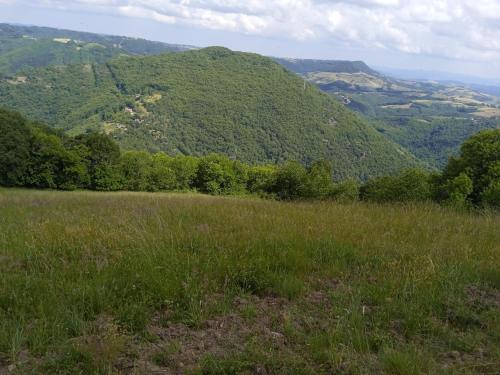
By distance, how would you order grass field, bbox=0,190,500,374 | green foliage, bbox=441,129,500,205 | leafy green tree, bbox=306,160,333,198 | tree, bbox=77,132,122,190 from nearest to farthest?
grass field, bbox=0,190,500,374 < green foliage, bbox=441,129,500,205 < leafy green tree, bbox=306,160,333,198 < tree, bbox=77,132,122,190

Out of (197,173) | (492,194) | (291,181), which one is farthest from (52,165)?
(492,194)

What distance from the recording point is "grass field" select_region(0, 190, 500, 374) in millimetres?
2814

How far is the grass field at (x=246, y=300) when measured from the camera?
2.81 m

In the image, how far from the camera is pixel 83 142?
49.3 m

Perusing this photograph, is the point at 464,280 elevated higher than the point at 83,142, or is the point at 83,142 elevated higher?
the point at 464,280

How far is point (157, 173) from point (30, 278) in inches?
2029

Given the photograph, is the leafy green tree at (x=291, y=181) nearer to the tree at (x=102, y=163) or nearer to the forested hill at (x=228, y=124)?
the tree at (x=102, y=163)

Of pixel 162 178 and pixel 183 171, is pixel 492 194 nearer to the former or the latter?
pixel 162 178

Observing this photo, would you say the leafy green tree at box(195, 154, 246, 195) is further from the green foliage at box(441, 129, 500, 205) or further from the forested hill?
the forested hill

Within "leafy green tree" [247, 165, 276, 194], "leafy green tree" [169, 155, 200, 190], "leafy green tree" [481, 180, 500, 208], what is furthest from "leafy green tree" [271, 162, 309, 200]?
"leafy green tree" [481, 180, 500, 208]

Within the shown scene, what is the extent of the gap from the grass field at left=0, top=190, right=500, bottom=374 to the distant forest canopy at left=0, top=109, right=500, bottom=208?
18629 millimetres

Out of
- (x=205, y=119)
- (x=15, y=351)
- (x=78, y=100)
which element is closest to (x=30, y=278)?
(x=15, y=351)

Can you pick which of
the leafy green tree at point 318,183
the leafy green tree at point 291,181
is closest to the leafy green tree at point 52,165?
the leafy green tree at point 291,181

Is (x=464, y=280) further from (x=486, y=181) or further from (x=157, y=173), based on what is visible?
(x=157, y=173)
